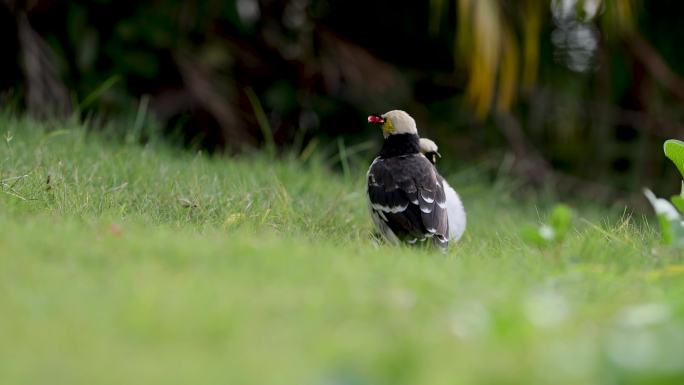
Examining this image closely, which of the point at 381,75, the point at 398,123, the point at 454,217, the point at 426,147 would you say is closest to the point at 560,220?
the point at 454,217

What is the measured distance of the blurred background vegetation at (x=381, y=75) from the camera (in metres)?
7.86

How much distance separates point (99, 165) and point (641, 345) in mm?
3627

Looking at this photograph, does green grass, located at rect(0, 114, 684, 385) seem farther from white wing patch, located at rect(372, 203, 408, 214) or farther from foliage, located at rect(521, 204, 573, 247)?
white wing patch, located at rect(372, 203, 408, 214)

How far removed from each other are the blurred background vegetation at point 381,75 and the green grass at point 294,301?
296 centimetres

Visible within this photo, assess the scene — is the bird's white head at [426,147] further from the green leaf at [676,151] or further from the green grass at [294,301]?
the green leaf at [676,151]

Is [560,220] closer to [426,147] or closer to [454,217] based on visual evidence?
[454,217]

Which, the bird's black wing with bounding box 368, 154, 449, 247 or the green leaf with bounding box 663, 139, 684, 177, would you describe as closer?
the green leaf with bounding box 663, 139, 684, 177

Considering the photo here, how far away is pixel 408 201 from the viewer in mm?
4984

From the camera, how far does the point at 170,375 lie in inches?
91.7

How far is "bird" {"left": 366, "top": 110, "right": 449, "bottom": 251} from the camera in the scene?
490 cm

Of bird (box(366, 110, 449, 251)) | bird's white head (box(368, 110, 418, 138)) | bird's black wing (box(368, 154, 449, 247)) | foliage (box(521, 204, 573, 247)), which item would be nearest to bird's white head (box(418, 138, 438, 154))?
bird's white head (box(368, 110, 418, 138))

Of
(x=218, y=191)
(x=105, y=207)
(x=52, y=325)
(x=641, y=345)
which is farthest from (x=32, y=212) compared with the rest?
(x=641, y=345)

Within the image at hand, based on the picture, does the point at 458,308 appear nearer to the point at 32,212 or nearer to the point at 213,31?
the point at 32,212

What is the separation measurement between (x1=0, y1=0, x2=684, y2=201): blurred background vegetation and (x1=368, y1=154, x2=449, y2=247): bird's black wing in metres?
2.07
